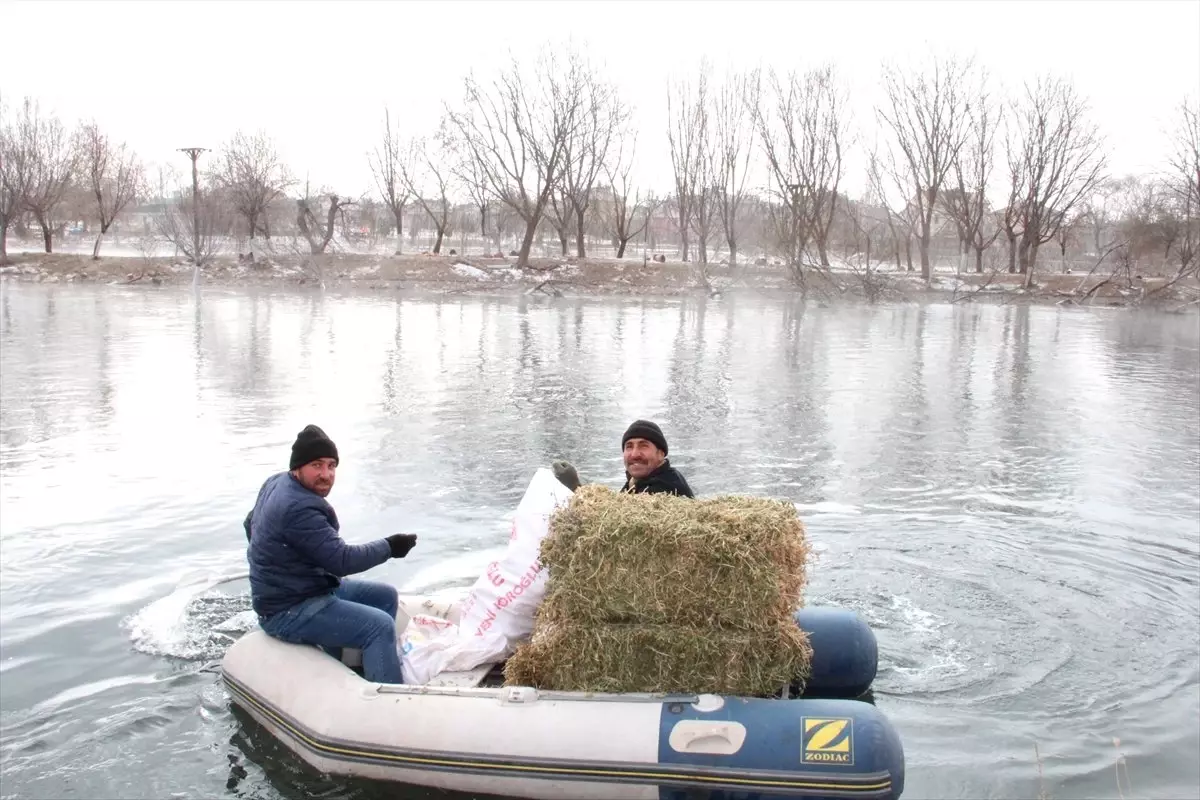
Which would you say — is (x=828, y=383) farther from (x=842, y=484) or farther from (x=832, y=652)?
(x=832, y=652)

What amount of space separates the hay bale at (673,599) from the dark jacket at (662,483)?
0.85 metres

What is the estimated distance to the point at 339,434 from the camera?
14250 mm

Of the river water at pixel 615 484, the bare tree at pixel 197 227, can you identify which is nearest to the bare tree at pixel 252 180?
the bare tree at pixel 197 227

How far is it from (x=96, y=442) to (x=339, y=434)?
9.65 ft

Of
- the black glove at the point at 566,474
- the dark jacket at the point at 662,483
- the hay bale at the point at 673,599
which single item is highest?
the black glove at the point at 566,474

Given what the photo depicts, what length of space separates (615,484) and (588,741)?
630 cm

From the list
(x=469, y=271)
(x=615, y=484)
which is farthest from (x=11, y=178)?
(x=615, y=484)

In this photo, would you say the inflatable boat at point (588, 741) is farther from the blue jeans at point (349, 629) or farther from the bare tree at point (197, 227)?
the bare tree at point (197, 227)

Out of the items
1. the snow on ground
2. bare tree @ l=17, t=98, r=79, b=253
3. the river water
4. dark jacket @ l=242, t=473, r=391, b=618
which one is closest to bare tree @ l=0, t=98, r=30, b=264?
bare tree @ l=17, t=98, r=79, b=253

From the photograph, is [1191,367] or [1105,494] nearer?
[1105,494]

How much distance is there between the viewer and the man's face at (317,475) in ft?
19.1

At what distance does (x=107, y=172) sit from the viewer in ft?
235

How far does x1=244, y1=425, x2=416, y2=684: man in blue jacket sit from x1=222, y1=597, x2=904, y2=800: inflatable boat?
24cm

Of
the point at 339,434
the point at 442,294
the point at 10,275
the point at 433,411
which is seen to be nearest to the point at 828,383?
the point at 433,411
